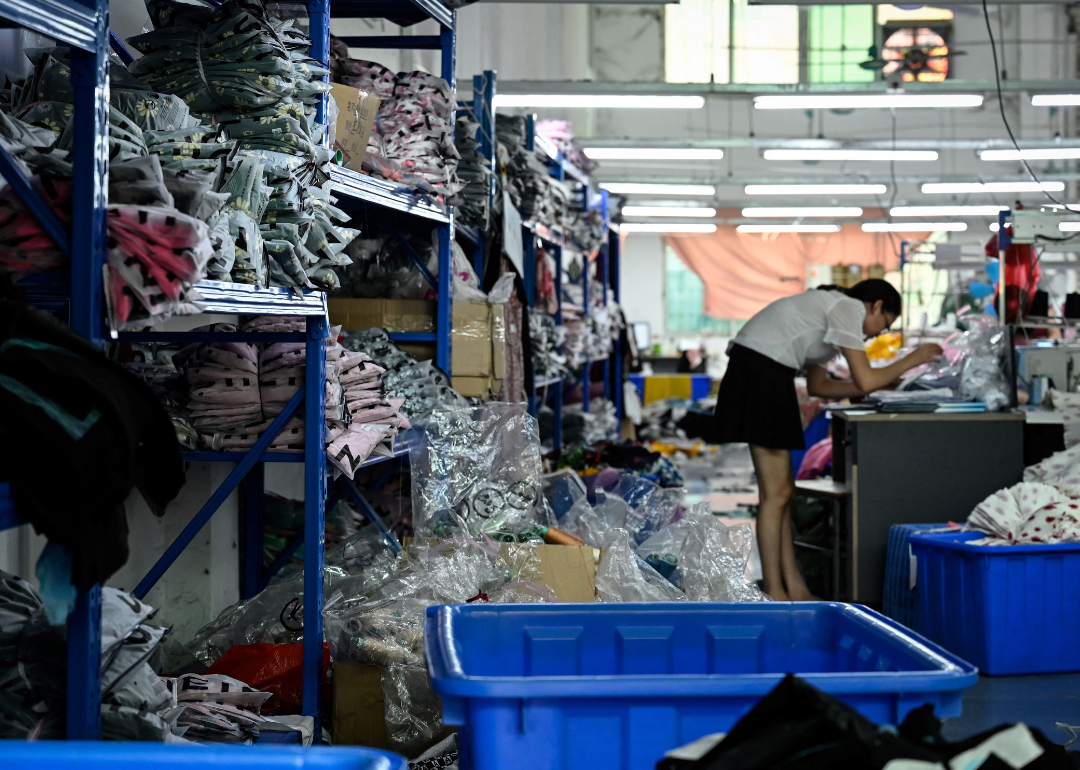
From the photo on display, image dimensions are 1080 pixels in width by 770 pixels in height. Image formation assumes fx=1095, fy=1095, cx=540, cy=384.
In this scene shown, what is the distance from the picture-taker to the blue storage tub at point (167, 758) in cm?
115

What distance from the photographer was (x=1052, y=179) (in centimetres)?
1348

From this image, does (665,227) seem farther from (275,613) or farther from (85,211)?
(85,211)

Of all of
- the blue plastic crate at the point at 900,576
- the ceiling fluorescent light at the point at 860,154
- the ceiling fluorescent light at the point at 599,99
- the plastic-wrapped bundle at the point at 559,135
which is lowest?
the blue plastic crate at the point at 900,576

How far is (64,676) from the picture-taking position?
6.23 ft

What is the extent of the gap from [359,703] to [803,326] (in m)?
2.83

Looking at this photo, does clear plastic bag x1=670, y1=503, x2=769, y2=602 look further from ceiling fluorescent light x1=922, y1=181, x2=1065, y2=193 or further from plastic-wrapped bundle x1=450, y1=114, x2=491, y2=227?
ceiling fluorescent light x1=922, y1=181, x2=1065, y2=193

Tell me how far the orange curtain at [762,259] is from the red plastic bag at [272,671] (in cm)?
1670

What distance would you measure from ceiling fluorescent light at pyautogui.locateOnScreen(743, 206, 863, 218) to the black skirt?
11298 mm

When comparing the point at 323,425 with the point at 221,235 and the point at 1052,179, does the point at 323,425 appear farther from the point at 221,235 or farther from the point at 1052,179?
the point at 1052,179

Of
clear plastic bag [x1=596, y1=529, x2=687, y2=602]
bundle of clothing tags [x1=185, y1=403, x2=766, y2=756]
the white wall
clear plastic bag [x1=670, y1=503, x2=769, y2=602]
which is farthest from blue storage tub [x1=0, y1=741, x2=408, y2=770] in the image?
the white wall

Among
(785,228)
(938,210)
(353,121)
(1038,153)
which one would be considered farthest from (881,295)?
(785,228)

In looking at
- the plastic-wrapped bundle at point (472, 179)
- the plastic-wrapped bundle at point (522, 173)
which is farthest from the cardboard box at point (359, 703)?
the plastic-wrapped bundle at point (522, 173)

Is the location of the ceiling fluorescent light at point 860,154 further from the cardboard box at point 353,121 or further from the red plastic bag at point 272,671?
the red plastic bag at point 272,671

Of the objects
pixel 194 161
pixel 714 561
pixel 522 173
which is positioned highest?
pixel 522 173
